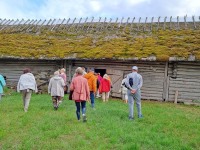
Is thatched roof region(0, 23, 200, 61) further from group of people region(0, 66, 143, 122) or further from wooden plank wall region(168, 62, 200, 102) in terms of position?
group of people region(0, 66, 143, 122)

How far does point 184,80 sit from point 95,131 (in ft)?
33.7

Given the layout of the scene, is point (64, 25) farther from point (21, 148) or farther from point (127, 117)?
point (21, 148)

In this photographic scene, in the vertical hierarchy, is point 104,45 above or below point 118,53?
above

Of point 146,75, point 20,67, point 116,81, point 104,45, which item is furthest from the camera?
point 20,67

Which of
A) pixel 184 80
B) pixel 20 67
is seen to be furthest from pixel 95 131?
pixel 20 67

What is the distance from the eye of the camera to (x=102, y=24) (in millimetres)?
23391

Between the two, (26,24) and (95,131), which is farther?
(26,24)

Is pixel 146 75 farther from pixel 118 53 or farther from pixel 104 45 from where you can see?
pixel 104 45

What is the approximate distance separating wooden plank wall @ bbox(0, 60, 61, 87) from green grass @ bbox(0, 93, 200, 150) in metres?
9.01

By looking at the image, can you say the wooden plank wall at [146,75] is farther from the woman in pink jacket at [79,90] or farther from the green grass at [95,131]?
the woman in pink jacket at [79,90]

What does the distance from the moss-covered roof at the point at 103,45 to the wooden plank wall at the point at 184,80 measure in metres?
0.96

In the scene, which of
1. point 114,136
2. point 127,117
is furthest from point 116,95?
point 114,136

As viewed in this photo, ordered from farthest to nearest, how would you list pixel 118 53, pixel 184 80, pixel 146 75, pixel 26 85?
pixel 146 75
pixel 118 53
pixel 184 80
pixel 26 85

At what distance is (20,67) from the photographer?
20531 mm
